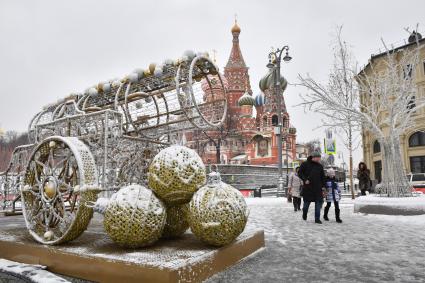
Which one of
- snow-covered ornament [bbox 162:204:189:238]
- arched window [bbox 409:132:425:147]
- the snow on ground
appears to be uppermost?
arched window [bbox 409:132:425:147]

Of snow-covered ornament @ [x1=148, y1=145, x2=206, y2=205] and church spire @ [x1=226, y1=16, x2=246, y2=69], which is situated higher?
church spire @ [x1=226, y1=16, x2=246, y2=69]

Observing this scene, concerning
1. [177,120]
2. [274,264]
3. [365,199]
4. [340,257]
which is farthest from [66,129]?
[365,199]

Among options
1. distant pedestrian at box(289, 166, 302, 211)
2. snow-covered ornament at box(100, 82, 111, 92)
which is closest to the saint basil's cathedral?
distant pedestrian at box(289, 166, 302, 211)

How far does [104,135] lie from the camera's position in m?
4.59

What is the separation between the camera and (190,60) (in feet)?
15.0

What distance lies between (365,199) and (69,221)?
27.8ft

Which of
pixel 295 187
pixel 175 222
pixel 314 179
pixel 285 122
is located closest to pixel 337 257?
pixel 175 222

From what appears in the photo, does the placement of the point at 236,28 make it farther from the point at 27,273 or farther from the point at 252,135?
the point at 27,273

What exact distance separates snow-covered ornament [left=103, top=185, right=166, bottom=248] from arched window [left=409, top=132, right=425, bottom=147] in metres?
32.1

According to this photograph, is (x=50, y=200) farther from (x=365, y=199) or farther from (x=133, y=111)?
(x=365, y=199)

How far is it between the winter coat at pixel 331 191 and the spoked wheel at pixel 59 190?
18.6 feet

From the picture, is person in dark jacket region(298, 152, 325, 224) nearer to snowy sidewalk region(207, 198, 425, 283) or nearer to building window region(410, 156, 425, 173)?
snowy sidewalk region(207, 198, 425, 283)

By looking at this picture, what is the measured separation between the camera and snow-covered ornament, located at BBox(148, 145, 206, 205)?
3574 millimetres

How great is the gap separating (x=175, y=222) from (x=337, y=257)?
197 centimetres
